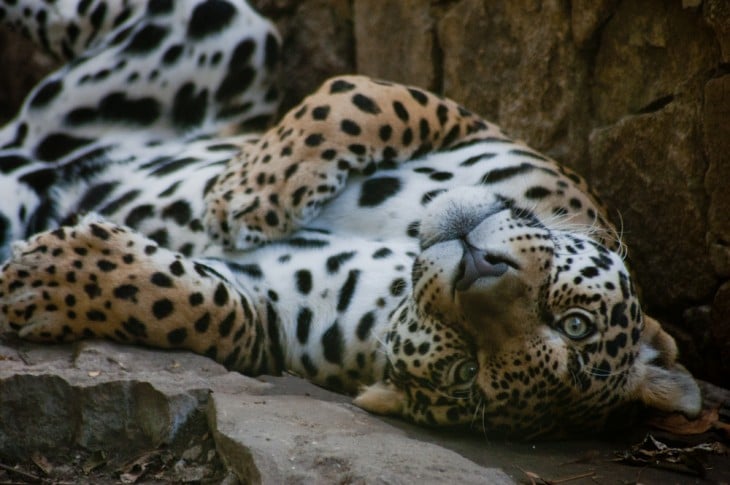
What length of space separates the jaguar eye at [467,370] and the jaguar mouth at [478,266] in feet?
1.26

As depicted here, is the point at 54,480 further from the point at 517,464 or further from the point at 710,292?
the point at 710,292

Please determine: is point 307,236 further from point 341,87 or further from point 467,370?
point 467,370

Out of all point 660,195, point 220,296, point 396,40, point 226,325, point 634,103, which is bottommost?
point 226,325

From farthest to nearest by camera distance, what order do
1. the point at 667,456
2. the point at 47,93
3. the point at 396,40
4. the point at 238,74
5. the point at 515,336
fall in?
the point at 396,40
the point at 238,74
the point at 47,93
the point at 667,456
the point at 515,336

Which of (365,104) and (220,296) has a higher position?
(365,104)

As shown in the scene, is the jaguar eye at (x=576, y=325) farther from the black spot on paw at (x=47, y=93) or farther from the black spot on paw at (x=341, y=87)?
the black spot on paw at (x=47, y=93)

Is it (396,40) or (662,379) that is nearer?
(662,379)

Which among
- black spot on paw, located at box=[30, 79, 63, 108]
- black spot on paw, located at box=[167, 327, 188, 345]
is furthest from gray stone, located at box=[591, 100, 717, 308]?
black spot on paw, located at box=[30, 79, 63, 108]

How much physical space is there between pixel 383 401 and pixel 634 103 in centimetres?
237

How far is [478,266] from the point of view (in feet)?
13.8

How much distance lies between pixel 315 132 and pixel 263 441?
2056mm

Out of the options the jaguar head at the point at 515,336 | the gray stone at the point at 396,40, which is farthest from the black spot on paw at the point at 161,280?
the gray stone at the point at 396,40

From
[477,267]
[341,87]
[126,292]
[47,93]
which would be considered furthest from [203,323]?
[47,93]

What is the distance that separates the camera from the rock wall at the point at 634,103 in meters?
5.31
